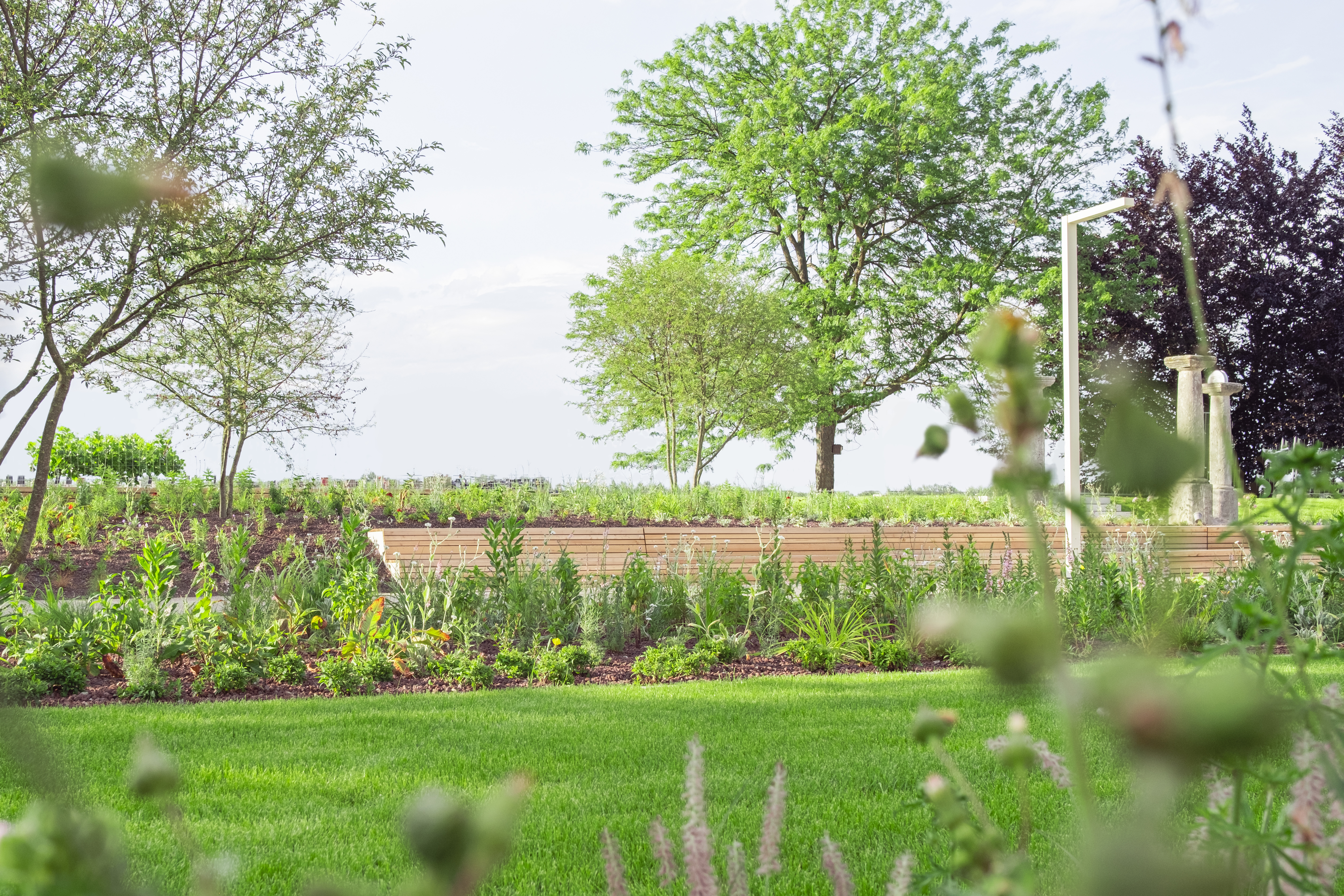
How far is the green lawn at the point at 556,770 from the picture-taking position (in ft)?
8.86

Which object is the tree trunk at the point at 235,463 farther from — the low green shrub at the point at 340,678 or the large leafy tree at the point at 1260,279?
the large leafy tree at the point at 1260,279

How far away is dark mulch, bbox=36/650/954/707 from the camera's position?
497cm

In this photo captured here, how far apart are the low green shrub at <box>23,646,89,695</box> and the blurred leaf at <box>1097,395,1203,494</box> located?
18.8 feet

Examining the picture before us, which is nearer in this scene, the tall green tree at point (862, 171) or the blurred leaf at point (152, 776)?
the blurred leaf at point (152, 776)

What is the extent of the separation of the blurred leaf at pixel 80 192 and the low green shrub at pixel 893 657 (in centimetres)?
585

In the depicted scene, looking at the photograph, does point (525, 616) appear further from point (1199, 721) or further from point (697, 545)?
point (1199, 721)

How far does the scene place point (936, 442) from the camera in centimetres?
32

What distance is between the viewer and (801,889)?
8.16 ft

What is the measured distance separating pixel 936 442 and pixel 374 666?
17.7ft

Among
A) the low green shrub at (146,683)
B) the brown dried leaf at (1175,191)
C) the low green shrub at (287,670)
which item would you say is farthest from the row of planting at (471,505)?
the brown dried leaf at (1175,191)

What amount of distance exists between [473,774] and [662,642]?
9.26 feet

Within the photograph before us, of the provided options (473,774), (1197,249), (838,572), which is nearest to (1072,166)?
(1197,249)

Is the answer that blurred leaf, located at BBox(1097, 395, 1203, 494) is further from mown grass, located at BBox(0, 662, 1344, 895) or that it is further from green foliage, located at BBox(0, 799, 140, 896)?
mown grass, located at BBox(0, 662, 1344, 895)

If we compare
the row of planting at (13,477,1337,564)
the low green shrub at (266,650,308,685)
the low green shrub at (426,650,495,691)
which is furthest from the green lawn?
the row of planting at (13,477,1337,564)
